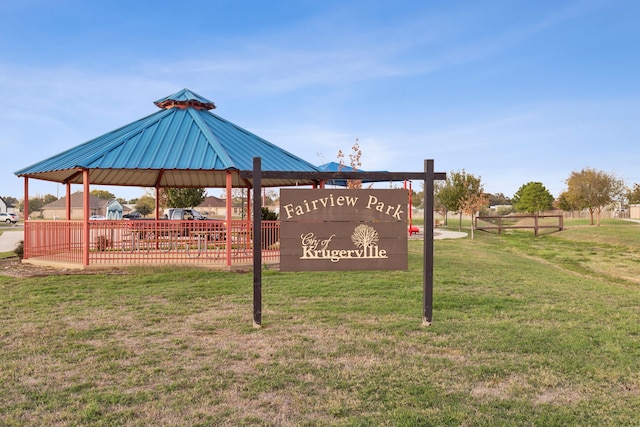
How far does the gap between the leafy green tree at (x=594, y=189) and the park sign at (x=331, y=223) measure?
50933 mm

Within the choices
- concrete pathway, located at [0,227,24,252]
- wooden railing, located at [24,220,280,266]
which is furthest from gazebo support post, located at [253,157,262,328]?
concrete pathway, located at [0,227,24,252]

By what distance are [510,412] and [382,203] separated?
4.06 meters

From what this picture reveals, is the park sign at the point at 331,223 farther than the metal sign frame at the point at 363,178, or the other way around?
the park sign at the point at 331,223

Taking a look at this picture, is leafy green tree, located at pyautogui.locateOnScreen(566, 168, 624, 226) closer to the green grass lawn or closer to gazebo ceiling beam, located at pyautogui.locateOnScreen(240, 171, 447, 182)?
the green grass lawn

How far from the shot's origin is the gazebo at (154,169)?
46.4 feet

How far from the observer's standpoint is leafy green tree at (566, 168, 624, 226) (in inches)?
2013

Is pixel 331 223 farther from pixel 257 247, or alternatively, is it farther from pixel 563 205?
pixel 563 205

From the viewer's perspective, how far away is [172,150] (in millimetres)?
14867

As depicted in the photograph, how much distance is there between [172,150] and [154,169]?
1244mm

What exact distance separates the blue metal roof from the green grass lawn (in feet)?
14.0

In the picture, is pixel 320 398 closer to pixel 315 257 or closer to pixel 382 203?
pixel 315 257

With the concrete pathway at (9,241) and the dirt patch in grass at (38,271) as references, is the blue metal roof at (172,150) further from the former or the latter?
→ the concrete pathway at (9,241)

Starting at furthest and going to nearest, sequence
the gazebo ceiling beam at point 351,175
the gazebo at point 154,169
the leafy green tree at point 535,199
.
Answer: the leafy green tree at point 535,199 < the gazebo at point 154,169 < the gazebo ceiling beam at point 351,175

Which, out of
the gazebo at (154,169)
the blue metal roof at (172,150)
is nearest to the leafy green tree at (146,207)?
the blue metal roof at (172,150)
